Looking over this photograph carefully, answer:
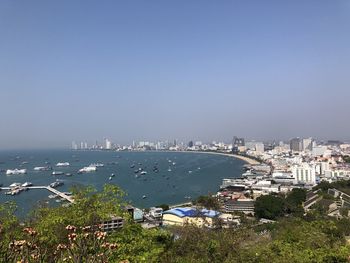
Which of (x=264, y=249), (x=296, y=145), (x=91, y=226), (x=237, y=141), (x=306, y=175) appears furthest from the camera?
(x=237, y=141)

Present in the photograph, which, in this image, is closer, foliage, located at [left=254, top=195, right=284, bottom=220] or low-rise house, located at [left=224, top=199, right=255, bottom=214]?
foliage, located at [left=254, top=195, right=284, bottom=220]

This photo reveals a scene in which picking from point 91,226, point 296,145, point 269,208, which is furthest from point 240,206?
point 296,145

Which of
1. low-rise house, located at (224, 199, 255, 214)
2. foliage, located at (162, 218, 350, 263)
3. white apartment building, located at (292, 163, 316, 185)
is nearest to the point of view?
foliage, located at (162, 218, 350, 263)

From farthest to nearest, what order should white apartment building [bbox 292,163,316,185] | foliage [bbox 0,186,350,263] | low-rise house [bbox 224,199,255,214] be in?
white apartment building [bbox 292,163,316,185] < low-rise house [bbox 224,199,255,214] < foliage [bbox 0,186,350,263]

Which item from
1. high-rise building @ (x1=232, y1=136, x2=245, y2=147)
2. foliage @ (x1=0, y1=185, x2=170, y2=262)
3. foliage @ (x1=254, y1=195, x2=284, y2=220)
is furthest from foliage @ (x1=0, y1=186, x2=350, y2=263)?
high-rise building @ (x1=232, y1=136, x2=245, y2=147)

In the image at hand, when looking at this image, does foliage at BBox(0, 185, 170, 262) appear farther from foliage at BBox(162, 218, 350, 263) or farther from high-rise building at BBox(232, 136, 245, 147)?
high-rise building at BBox(232, 136, 245, 147)

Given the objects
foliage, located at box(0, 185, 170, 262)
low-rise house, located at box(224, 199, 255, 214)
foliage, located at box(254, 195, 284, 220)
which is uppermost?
foliage, located at box(0, 185, 170, 262)

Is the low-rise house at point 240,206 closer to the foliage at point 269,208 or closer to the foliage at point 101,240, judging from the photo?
the foliage at point 269,208

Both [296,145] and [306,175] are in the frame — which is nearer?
[306,175]

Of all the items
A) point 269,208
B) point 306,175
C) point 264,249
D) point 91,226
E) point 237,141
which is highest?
point 91,226

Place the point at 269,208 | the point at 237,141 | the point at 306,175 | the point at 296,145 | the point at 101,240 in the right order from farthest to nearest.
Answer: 1. the point at 237,141
2. the point at 296,145
3. the point at 306,175
4. the point at 269,208
5. the point at 101,240

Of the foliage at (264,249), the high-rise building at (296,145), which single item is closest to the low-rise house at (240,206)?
the foliage at (264,249)

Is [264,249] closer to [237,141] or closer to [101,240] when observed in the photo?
[101,240]

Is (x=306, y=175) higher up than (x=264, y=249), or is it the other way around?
(x=264, y=249)
